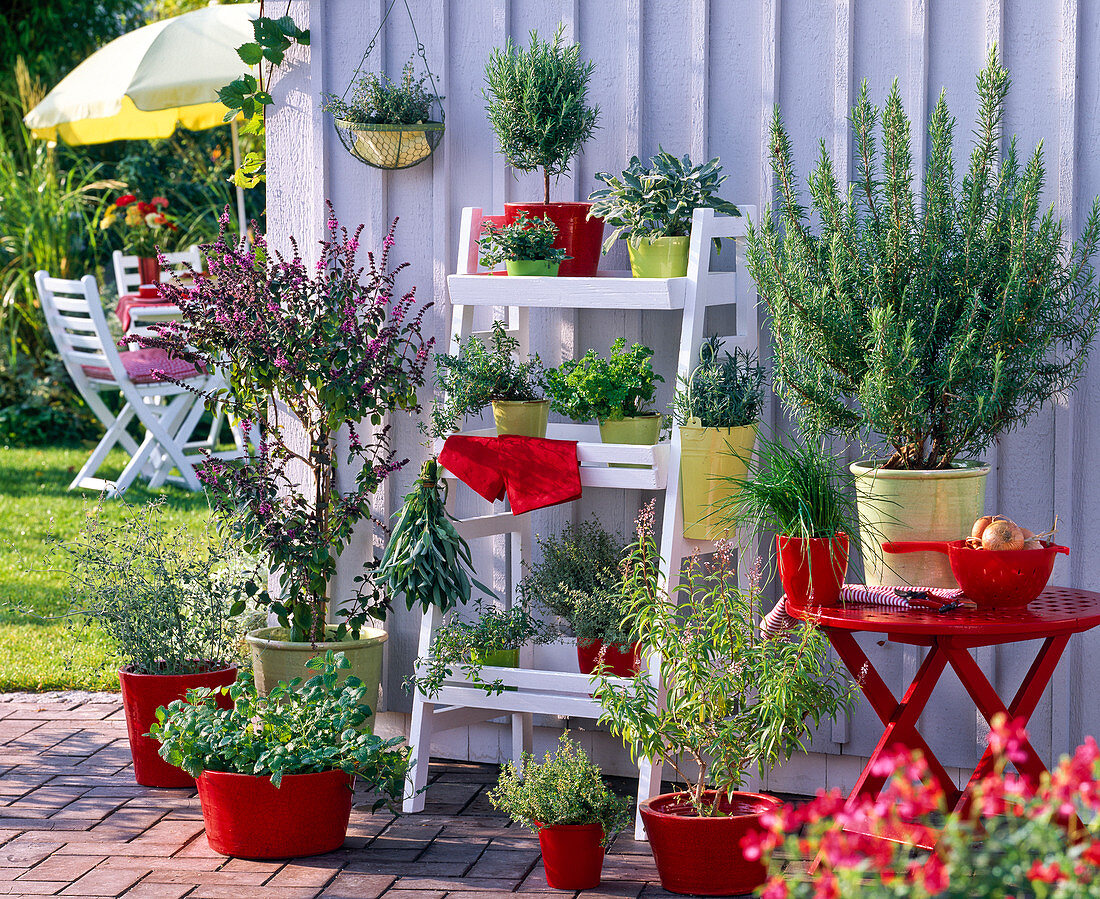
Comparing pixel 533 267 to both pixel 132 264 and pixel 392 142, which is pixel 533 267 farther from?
pixel 132 264

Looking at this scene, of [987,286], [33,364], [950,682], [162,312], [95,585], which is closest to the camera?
[987,286]

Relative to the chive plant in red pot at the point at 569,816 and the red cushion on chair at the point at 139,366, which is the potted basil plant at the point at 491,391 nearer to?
the chive plant in red pot at the point at 569,816

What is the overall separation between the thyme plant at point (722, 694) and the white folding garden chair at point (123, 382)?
4.81 m

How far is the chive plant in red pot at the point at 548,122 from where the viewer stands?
3.70 metres

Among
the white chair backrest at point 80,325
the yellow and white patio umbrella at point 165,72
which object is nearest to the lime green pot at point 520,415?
the yellow and white patio umbrella at point 165,72

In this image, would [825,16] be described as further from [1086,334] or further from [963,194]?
[1086,334]

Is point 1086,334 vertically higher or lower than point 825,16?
lower

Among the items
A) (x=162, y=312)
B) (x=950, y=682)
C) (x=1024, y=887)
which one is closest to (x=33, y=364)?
(x=162, y=312)

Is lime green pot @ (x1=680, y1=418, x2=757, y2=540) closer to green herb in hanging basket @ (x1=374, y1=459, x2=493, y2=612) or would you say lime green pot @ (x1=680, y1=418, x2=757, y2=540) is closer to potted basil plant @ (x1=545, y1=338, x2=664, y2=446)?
potted basil plant @ (x1=545, y1=338, x2=664, y2=446)

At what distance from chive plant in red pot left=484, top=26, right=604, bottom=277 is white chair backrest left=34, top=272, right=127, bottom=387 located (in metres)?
4.49

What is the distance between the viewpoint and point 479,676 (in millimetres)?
3711

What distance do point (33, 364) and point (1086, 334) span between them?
8542mm

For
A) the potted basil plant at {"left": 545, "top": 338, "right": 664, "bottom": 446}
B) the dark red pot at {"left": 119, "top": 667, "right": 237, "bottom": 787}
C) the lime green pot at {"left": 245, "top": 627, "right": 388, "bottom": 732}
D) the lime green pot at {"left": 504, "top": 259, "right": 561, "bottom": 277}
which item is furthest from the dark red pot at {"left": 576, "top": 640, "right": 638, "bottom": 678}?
the dark red pot at {"left": 119, "top": 667, "right": 237, "bottom": 787}

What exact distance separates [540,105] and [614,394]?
0.83m
